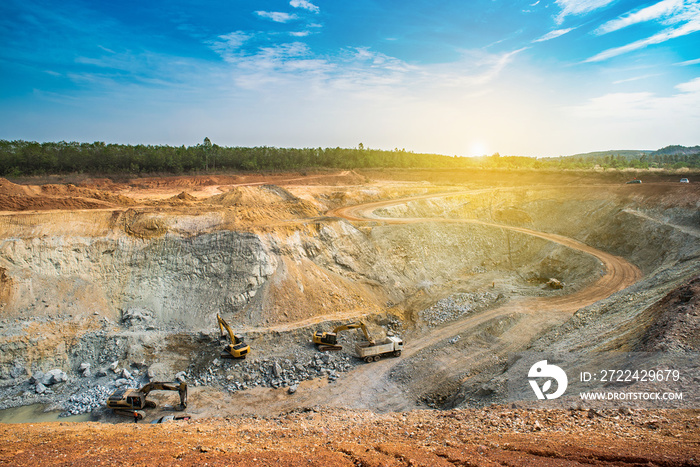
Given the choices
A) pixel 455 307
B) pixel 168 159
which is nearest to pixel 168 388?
pixel 455 307

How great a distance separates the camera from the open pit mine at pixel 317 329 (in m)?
10.8

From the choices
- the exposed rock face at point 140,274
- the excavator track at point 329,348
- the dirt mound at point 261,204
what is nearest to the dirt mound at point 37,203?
the exposed rock face at point 140,274

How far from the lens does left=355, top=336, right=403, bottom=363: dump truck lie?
2073 centimetres

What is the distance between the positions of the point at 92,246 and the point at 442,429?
79.9 feet

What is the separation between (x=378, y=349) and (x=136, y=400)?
12.3m

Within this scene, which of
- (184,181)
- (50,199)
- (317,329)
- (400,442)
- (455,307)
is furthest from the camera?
(184,181)

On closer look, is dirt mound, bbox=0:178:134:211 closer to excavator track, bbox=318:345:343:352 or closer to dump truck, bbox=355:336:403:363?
excavator track, bbox=318:345:343:352

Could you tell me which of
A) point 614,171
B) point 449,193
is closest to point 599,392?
point 449,193

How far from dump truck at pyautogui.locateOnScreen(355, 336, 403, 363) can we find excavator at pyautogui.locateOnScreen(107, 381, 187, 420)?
367 inches

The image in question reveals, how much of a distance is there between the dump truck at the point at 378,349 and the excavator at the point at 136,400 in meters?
9.33

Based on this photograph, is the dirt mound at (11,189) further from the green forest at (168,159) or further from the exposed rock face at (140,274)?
the green forest at (168,159)

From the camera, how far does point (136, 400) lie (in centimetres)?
1659

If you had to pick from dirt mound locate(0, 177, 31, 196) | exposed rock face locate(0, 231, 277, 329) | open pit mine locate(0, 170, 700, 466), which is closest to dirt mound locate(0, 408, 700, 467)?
open pit mine locate(0, 170, 700, 466)

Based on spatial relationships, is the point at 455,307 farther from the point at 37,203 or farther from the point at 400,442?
the point at 37,203
